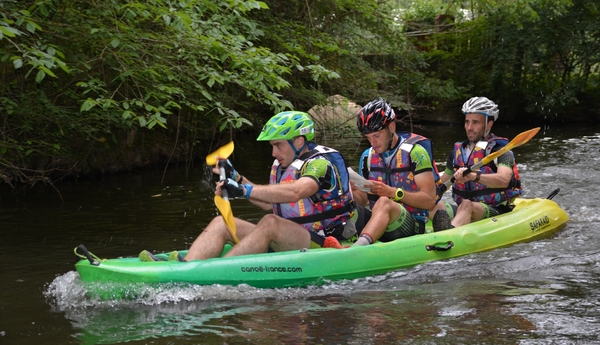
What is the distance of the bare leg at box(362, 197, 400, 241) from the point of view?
572 centimetres

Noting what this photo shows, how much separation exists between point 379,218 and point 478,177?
3.47 feet

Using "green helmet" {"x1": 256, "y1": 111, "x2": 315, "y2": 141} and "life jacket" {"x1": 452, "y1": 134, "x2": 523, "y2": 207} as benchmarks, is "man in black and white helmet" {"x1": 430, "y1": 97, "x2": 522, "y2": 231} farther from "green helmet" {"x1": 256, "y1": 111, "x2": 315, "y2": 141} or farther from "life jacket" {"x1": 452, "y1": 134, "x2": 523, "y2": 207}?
"green helmet" {"x1": 256, "y1": 111, "x2": 315, "y2": 141}

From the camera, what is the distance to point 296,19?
11.4m

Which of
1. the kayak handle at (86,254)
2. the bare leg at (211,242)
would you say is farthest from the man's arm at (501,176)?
the kayak handle at (86,254)

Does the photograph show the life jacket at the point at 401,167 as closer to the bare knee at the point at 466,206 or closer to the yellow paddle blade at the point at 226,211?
the bare knee at the point at 466,206

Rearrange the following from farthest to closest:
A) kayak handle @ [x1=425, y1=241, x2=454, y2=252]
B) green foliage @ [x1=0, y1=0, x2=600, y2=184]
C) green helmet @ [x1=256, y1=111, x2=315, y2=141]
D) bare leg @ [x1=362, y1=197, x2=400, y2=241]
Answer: green foliage @ [x1=0, y1=0, x2=600, y2=184] < kayak handle @ [x1=425, y1=241, x2=454, y2=252] < bare leg @ [x1=362, y1=197, x2=400, y2=241] < green helmet @ [x1=256, y1=111, x2=315, y2=141]

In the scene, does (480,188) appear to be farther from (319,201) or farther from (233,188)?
(233,188)

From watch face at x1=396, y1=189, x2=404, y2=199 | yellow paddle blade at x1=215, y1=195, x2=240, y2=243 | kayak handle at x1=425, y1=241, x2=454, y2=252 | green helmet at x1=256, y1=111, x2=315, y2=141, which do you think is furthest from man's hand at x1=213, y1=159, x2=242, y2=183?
kayak handle at x1=425, y1=241, x2=454, y2=252

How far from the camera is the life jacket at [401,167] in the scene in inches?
234

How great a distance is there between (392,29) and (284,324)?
1020 cm

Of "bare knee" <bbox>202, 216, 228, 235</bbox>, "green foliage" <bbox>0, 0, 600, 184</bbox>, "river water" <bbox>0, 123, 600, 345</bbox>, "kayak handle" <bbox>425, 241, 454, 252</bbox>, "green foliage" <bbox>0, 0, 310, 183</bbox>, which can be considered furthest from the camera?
"green foliage" <bbox>0, 0, 600, 184</bbox>

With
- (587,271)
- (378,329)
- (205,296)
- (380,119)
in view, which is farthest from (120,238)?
(587,271)

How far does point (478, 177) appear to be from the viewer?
624cm

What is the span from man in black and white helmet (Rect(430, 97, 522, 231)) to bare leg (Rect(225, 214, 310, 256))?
151 centimetres
